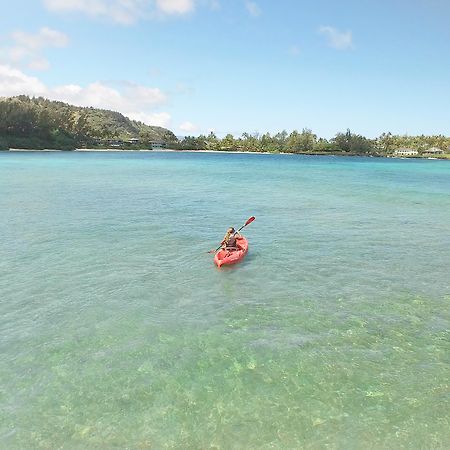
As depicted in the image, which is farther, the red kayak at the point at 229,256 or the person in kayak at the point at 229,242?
the person in kayak at the point at 229,242

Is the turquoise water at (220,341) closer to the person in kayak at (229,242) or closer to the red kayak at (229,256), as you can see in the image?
the red kayak at (229,256)

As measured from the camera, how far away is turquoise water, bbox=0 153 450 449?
32.2 feet

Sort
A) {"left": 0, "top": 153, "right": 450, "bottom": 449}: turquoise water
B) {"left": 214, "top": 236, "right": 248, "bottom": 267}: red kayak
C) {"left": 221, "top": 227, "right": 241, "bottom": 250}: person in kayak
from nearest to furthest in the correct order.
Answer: {"left": 0, "top": 153, "right": 450, "bottom": 449}: turquoise water
{"left": 214, "top": 236, "right": 248, "bottom": 267}: red kayak
{"left": 221, "top": 227, "right": 241, "bottom": 250}: person in kayak

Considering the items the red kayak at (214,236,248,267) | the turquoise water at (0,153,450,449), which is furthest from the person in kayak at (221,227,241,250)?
the turquoise water at (0,153,450,449)

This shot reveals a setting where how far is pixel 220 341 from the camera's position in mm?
13734

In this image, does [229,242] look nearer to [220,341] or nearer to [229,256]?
[229,256]

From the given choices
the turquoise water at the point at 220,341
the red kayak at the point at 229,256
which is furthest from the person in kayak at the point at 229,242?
the turquoise water at the point at 220,341

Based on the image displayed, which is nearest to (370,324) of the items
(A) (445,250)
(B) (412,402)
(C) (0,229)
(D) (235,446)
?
(B) (412,402)

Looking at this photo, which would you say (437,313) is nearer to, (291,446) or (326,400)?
(326,400)

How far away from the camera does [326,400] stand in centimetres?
1084

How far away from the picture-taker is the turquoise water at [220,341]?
9828 mm

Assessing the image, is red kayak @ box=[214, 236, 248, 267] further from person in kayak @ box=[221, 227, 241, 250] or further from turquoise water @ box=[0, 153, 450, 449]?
turquoise water @ box=[0, 153, 450, 449]

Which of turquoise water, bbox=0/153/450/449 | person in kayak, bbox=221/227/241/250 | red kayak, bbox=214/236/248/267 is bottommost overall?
turquoise water, bbox=0/153/450/449

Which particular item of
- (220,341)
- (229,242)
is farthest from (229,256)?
(220,341)
